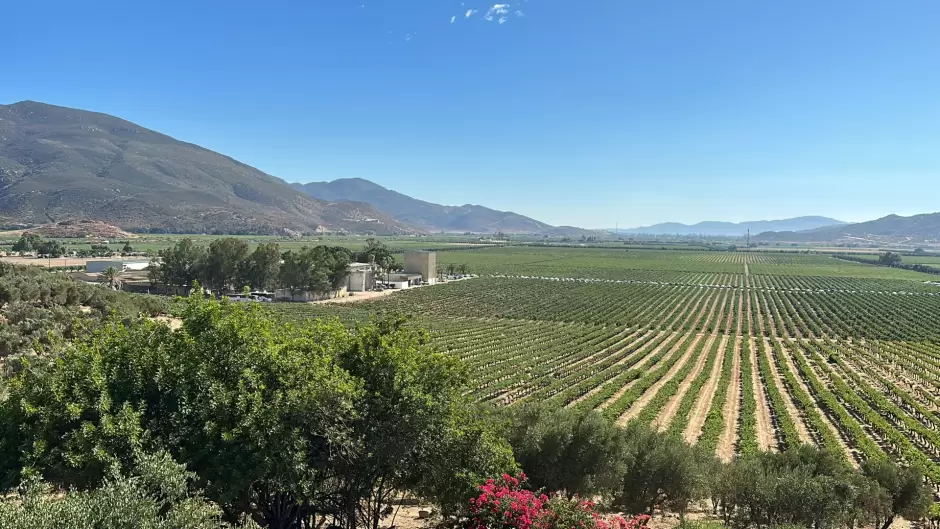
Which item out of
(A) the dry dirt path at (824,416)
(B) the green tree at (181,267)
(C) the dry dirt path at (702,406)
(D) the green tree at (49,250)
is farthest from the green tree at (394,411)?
(D) the green tree at (49,250)

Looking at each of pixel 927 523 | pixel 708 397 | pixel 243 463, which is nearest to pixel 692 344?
pixel 708 397

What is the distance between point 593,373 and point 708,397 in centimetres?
818

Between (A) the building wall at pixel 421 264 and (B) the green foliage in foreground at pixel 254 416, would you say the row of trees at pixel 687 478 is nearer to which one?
(B) the green foliage in foreground at pixel 254 416

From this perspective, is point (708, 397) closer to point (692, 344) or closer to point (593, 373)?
point (593, 373)

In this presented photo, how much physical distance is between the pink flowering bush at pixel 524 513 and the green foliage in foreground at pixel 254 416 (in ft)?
3.70

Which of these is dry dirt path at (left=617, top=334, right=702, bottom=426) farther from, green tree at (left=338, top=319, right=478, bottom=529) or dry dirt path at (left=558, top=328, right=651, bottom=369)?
green tree at (left=338, top=319, right=478, bottom=529)

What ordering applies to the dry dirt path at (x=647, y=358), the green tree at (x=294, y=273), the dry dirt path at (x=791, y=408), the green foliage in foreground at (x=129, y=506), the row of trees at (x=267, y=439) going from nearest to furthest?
the green foliage in foreground at (x=129, y=506) → the row of trees at (x=267, y=439) → the dry dirt path at (x=791, y=408) → the dry dirt path at (x=647, y=358) → the green tree at (x=294, y=273)

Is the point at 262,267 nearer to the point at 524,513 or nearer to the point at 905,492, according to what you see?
the point at 524,513

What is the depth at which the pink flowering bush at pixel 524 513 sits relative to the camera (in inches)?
394

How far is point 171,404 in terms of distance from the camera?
35.9 ft

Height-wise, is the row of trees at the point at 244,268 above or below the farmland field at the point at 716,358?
above

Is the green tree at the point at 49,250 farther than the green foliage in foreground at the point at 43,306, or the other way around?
the green tree at the point at 49,250

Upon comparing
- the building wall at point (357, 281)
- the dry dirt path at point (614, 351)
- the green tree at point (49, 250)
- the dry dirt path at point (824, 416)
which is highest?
the green tree at point (49, 250)

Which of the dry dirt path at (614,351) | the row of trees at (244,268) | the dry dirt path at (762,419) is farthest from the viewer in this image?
the row of trees at (244,268)
